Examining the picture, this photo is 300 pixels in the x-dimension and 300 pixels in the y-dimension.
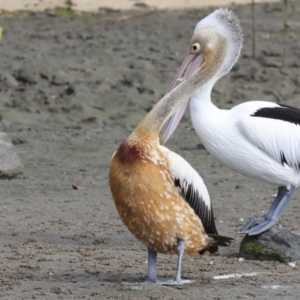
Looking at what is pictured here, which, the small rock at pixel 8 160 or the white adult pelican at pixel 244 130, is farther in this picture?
the small rock at pixel 8 160

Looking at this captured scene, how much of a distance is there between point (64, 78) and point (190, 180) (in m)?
6.83

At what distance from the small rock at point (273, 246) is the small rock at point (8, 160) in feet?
9.44

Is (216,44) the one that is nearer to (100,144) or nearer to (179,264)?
(179,264)

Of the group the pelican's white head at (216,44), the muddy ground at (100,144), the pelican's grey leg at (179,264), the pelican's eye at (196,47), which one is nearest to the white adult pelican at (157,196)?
the pelican's grey leg at (179,264)

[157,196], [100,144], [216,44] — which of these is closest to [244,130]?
[216,44]

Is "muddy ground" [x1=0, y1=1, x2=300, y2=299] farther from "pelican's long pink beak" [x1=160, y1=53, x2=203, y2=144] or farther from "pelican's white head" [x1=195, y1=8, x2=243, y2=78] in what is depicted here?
"pelican's white head" [x1=195, y1=8, x2=243, y2=78]

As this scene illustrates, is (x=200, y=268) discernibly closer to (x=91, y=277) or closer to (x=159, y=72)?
(x=91, y=277)

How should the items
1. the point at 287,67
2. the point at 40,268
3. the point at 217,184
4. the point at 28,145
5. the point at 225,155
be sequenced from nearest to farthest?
1. the point at 40,268
2. the point at 225,155
3. the point at 217,184
4. the point at 28,145
5. the point at 287,67

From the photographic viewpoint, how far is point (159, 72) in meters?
12.4

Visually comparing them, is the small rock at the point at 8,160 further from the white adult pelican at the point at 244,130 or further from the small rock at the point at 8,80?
the small rock at the point at 8,80

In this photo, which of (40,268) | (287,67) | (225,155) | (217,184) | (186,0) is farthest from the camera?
(186,0)

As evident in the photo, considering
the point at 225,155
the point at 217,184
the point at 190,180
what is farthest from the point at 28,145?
the point at 190,180

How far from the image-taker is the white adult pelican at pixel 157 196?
5.28 m

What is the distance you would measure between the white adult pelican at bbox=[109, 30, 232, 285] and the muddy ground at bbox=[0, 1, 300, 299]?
0.26 m
